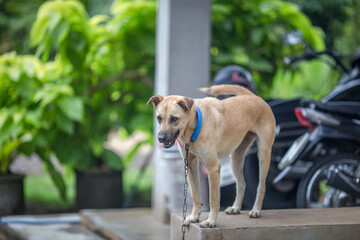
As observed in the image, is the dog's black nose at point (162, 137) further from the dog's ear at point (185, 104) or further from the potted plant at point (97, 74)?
the potted plant at point (97, 74)

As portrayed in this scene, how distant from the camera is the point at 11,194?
6000 mm

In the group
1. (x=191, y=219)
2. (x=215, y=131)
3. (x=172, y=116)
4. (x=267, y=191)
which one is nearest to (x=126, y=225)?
(x=267, y=191)

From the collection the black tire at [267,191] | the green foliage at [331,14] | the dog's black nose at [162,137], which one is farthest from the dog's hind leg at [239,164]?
the green foliage at [331,14]

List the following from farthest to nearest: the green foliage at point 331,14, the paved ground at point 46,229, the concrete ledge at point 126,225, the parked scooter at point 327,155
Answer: the green foliage at point 331,14, the paved ground at point 46,229, the concrete ledge at point 126,225, the parked scooter at point 327,155

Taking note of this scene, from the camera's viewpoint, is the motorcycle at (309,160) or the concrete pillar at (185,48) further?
the concrete pillar at (185,48)

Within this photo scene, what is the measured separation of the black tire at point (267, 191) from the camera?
4.52m

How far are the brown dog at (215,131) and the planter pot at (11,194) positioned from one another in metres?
3.48

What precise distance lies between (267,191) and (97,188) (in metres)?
2.49

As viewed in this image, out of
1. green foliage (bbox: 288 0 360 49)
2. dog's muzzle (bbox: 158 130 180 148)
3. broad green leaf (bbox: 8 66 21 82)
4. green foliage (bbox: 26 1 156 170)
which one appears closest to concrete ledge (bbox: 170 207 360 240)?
dog's muzzle (bbox: 158 130 180 148)

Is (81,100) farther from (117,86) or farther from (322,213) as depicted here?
(322,213)

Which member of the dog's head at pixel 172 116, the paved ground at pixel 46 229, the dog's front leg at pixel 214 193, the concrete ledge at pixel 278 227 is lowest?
the paved ground at pixel 46 229

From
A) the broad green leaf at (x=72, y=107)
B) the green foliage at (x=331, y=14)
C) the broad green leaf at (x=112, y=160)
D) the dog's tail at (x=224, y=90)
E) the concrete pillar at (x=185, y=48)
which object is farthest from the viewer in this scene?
the green foliage at (x=331, y=14)

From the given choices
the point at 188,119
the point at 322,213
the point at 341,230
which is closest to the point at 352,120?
the point at 322,213

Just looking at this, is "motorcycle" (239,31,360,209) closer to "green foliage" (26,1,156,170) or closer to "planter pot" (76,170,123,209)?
"green foliage" (26,1,156,170)
